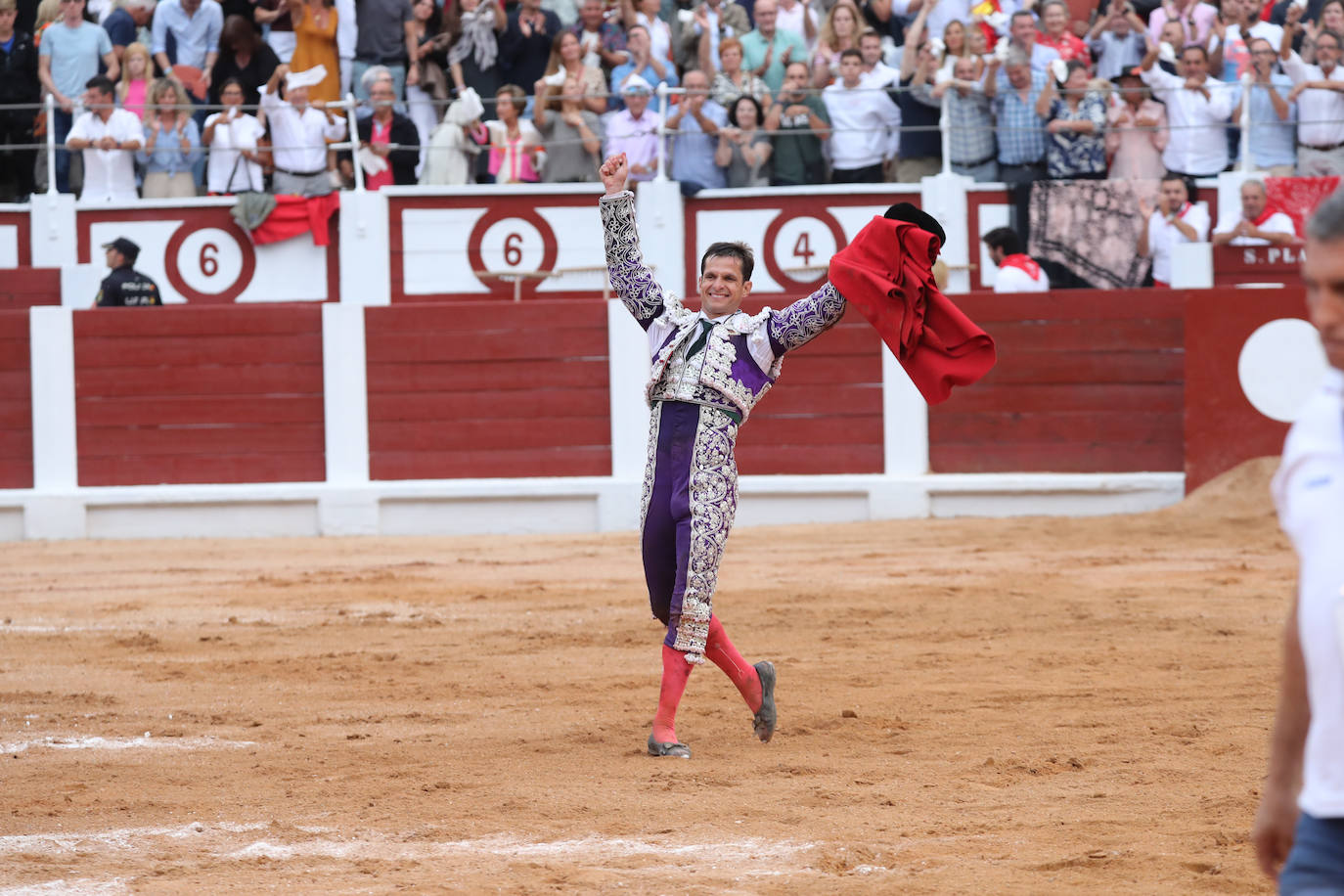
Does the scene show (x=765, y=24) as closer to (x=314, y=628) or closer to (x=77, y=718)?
(x=314, y=628)

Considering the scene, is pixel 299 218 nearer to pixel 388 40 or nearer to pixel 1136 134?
pixel 388 40

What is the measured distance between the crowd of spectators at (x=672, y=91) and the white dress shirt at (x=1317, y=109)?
0.02 meters

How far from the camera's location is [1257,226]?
10.4m

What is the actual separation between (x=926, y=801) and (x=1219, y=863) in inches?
30.0

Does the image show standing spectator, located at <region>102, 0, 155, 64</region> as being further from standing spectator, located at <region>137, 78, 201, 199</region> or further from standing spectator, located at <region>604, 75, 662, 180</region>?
standing spectator, located at <region>604, 75, 662, 180</region>

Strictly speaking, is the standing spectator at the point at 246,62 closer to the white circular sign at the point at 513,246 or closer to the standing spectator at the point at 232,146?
the standing spectator at the point at 232,146

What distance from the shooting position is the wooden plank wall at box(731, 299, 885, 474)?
10.3 meters

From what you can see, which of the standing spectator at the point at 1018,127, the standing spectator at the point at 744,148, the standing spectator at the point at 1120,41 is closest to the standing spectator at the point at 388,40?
the standing spectator at the point at 744,148

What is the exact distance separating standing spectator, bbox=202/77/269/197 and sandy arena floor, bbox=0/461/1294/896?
3.67m

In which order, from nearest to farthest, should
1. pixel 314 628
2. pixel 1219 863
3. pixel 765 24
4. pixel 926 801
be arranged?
pixel 1219 863
pixel 926 801
pixel 314 628
pixel 765 24

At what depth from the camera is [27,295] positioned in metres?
11.7

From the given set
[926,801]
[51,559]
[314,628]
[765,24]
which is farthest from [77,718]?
[765,24]

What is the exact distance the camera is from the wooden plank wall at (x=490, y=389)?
10320 mm

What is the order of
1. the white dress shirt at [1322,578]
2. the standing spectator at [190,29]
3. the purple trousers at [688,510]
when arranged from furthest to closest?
the standing spectator at [190,29] → the purple trousers at [688,510] → the white dress shirt at [1322,578]
